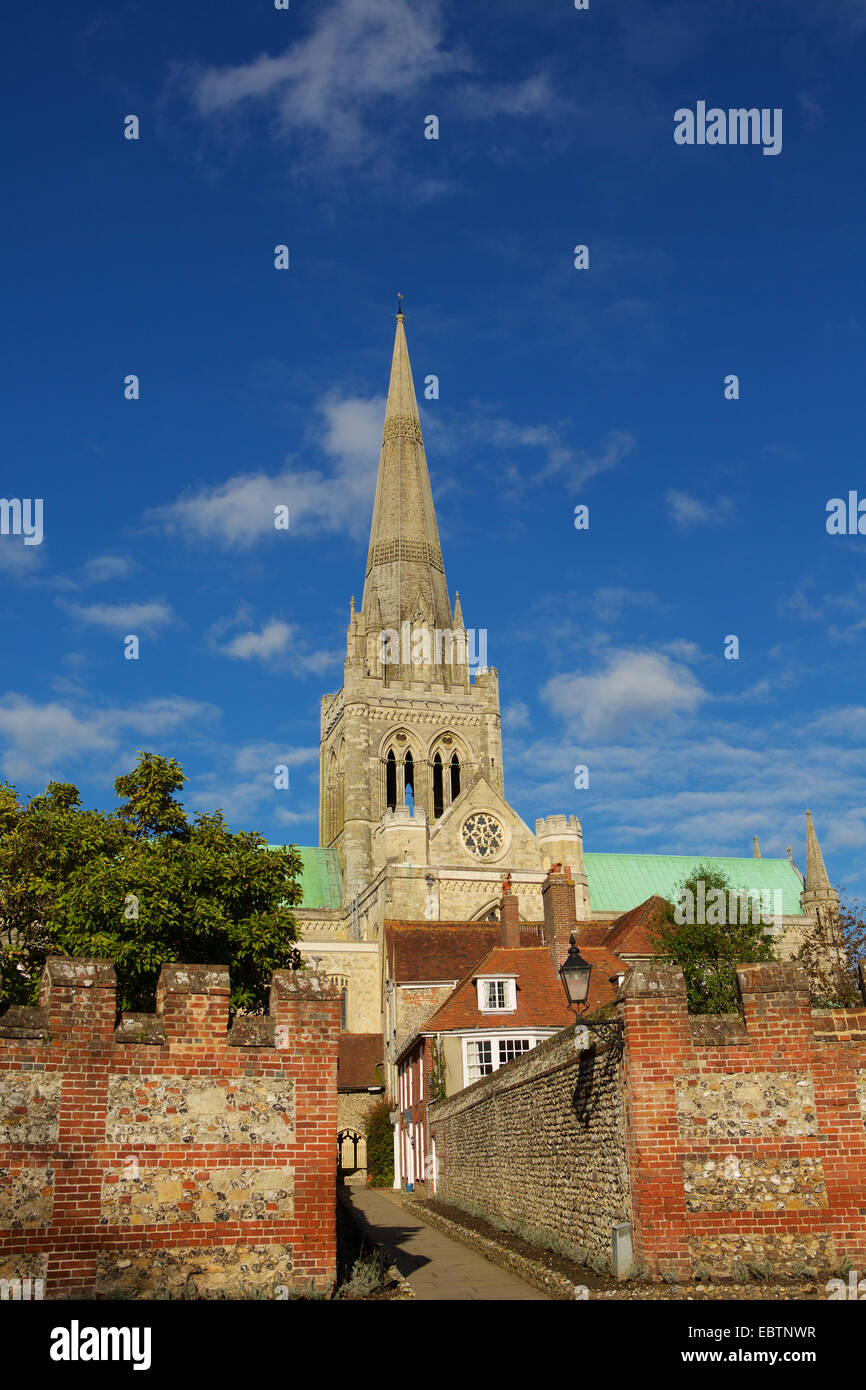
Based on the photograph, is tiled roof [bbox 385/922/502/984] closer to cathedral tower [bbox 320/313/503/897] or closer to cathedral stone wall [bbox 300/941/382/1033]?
cathedral stone wall [bbox 300/941/382/1033]

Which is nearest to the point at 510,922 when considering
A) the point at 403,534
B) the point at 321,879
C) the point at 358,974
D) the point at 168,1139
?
the point at 358,974

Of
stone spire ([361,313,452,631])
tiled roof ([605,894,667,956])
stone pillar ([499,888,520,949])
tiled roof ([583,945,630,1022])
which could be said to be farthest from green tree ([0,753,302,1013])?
stone spire ([361,313,452,631])

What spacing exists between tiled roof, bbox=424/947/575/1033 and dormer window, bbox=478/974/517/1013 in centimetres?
15

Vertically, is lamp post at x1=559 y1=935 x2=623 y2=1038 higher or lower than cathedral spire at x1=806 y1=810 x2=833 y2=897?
lower

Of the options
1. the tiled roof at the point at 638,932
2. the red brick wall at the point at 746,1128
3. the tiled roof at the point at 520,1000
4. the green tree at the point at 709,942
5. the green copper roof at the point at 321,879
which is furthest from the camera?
the green copper roof at the point at 321,879

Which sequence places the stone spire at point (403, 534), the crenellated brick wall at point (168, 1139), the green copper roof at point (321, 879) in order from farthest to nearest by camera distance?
1. the stone spire at point (403, 534)
2. the green copper roof at point (321, 879)
3. the crenellated brick wall at point (168, 1139)

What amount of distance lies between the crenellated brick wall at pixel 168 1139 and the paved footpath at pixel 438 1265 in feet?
9.48

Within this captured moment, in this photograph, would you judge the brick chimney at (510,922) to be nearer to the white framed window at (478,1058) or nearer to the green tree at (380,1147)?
the white framed window at (478,1058)

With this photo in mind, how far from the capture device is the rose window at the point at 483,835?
6750 cm

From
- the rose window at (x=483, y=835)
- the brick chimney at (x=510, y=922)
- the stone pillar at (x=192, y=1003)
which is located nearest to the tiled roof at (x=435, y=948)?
the brick chimney at (x=510, y=922)

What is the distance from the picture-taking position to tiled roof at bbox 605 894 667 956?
41.0 meters

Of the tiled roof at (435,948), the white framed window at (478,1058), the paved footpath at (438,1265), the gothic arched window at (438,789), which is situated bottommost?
the paved footpath at (438,1265)

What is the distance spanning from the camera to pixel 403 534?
91.7m
